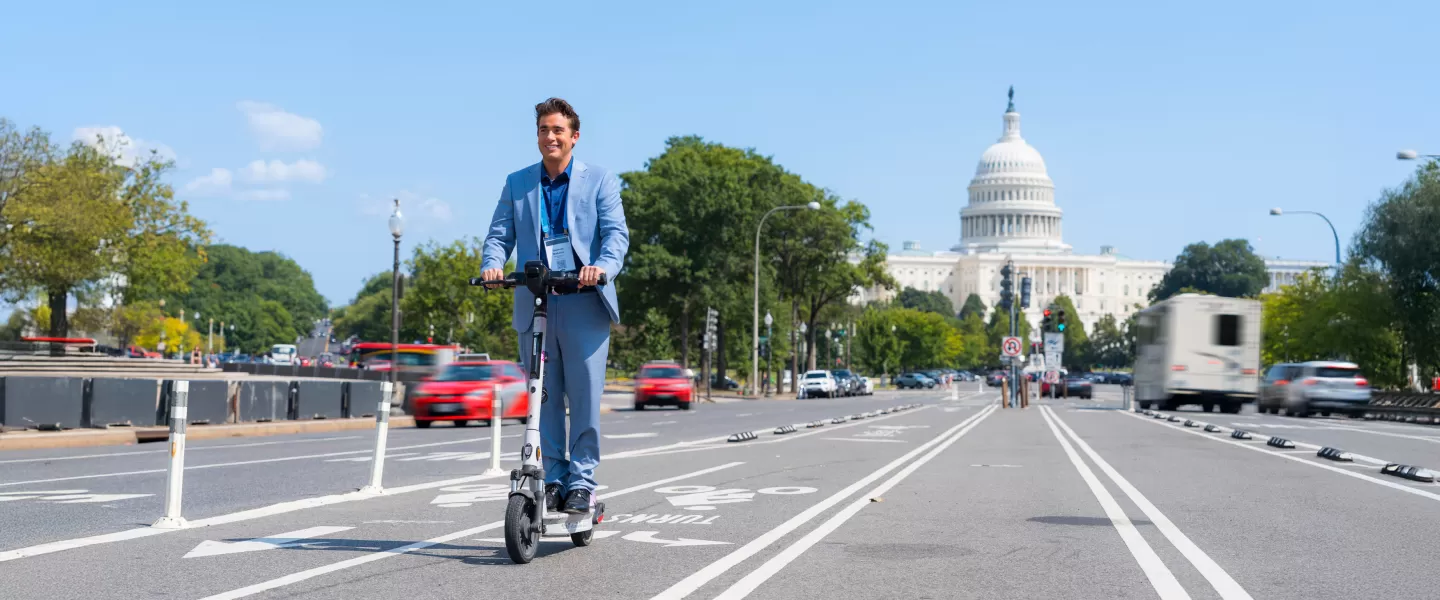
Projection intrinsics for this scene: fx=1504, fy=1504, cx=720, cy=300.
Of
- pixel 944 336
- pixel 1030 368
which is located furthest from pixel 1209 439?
pixel 944 336

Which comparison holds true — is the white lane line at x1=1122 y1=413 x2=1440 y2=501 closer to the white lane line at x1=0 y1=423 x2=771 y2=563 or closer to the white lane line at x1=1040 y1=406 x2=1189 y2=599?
the white lane line at x1=1040 y1=406 x2=1189 y2=599

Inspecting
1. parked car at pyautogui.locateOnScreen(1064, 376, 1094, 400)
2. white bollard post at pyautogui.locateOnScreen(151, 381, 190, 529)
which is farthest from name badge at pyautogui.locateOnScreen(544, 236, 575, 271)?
parked car at pyautogui.locateOnScreen(1064, 376, 1094, 400)

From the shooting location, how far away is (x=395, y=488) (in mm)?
11250

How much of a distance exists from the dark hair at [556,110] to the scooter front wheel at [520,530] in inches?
69.6

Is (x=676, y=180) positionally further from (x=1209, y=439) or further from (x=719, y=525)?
(x=719, y=525)

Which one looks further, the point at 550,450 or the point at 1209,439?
the point at 1209,439

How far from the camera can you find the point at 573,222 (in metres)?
6.98

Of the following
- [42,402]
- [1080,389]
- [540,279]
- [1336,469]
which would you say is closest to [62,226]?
[42,402]

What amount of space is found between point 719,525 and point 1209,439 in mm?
15490

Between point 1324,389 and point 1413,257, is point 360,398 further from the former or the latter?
point 1413,257

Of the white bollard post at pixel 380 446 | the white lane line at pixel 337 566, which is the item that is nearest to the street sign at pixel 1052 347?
the white bollard post at pixel 380 446

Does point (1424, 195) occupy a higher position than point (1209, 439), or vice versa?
point (1424, 195)

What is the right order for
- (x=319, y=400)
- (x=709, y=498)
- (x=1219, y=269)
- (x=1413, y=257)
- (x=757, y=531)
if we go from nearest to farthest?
(x=757, y=531) < (x=709, y=498) < (x=319, y=400) < (x=1413, y=257) < (x=1219, y=269)

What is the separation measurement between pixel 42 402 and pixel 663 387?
23927 mm
